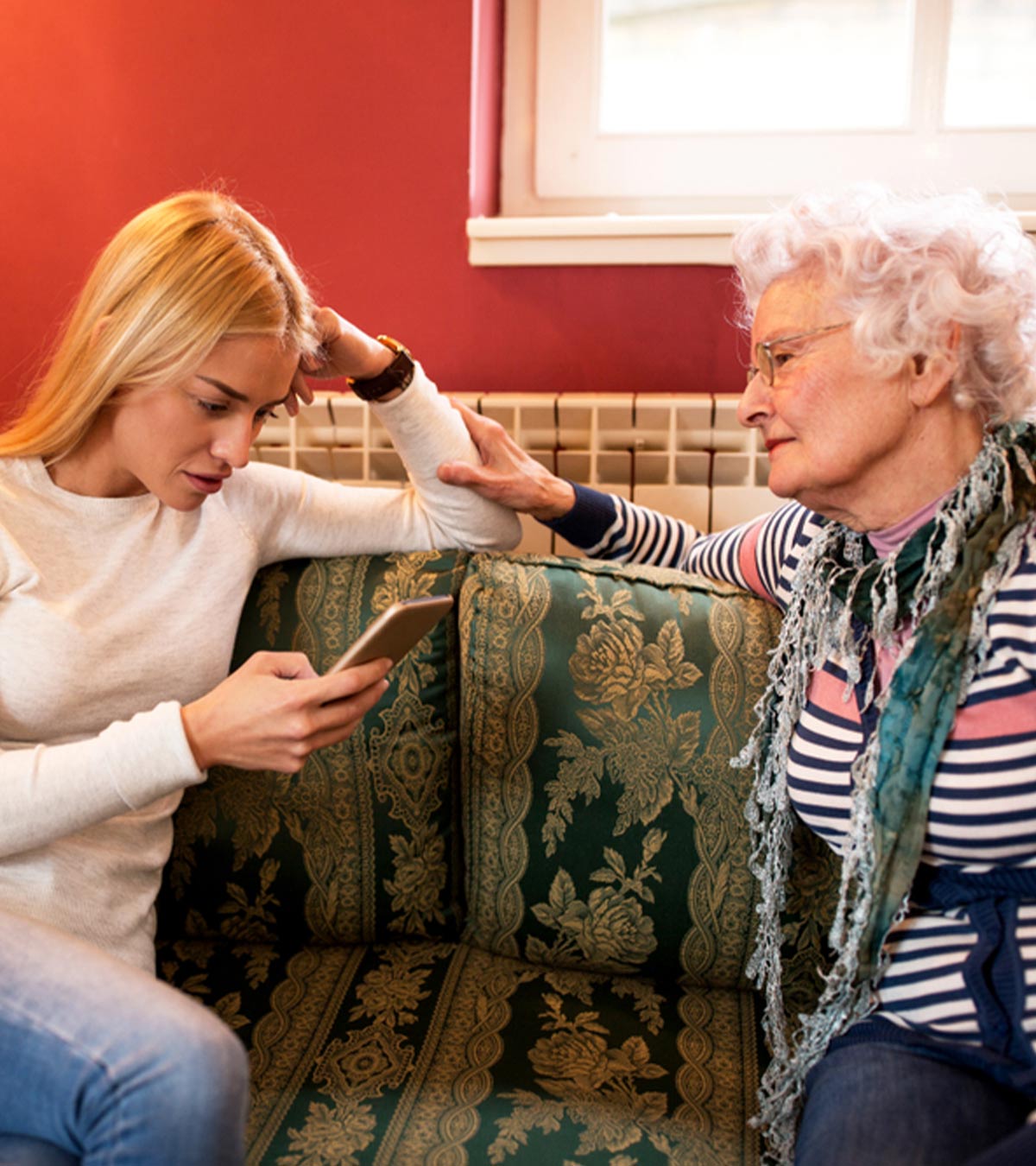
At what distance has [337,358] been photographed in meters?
1.45

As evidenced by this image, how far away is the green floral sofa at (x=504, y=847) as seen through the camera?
1.35m

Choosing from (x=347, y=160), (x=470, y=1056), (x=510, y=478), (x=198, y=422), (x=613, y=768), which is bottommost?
(x=470, y=1056)

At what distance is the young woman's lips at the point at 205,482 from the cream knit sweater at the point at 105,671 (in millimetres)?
79

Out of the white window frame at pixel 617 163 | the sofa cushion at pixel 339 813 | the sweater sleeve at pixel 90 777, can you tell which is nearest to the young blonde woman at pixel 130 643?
the sweater sleeve at pixel 90 777

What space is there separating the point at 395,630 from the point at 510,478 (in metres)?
0.48

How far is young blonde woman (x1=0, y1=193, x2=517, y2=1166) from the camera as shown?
96 cm

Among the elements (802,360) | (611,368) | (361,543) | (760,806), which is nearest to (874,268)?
(802,360)

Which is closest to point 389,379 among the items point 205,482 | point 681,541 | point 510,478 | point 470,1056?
point 510,478

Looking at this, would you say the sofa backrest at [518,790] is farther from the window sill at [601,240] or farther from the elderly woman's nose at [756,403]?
the window sill at [601,240]

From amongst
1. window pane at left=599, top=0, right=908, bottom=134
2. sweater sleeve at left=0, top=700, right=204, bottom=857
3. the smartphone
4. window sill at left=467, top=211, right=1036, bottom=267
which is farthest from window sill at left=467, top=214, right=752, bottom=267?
sweater sleeve at left=0, top=700, right=204, bottom=857

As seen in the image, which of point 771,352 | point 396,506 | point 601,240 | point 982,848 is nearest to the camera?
point 982,848

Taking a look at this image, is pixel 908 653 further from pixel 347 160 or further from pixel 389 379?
pixel 347 160

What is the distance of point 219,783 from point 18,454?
0.49 metres

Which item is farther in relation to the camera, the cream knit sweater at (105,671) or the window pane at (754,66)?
the window pane at (754,66)
